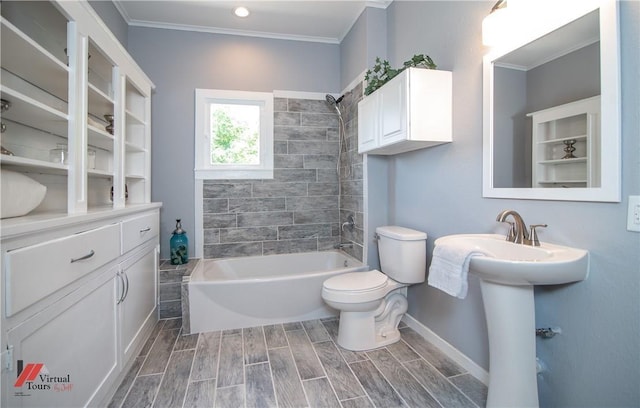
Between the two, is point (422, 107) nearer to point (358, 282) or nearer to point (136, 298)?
point (358, 282)

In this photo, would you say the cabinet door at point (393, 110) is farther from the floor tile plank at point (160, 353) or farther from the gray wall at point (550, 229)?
the floor tile plank at point (160, 353)

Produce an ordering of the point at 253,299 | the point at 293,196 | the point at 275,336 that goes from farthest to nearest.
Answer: the point at 293,196 < the point at 253,299 < the point at 275,336

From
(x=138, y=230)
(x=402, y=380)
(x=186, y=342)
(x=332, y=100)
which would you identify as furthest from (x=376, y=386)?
(x=332, y=100)

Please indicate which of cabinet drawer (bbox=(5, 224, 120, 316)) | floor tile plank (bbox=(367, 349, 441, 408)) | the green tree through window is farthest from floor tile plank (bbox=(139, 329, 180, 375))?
the green tree through window

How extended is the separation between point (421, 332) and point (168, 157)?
2.78m

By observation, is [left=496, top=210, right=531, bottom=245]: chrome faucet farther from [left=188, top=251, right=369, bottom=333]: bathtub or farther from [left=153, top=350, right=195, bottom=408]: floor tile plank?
[left=153, top=350, right=195, bottom=408]: floor tile plank

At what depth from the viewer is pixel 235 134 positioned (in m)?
3.06

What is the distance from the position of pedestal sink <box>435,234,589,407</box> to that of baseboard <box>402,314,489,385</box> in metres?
0.35

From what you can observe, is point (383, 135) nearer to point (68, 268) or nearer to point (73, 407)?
point (68, 268)

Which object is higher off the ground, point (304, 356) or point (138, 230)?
point (138, 230)

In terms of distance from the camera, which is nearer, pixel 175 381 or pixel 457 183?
pixel 175 381

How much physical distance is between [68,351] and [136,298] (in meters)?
0.78

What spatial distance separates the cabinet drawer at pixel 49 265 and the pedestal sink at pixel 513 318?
1.58 meters

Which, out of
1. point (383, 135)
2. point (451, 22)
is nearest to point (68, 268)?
point (383, 135)
